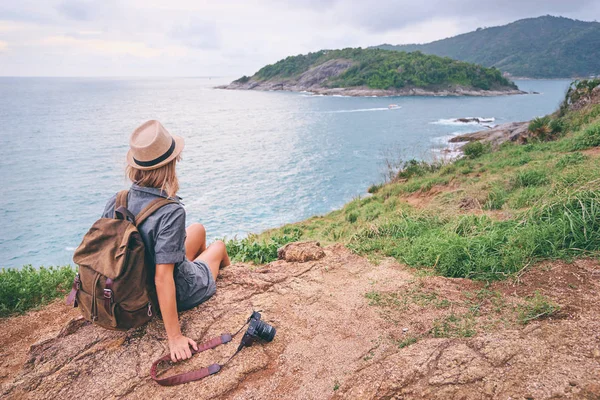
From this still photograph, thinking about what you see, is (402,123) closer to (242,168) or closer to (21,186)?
→ (242,168)

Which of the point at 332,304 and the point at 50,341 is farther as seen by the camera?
the point at 332,304

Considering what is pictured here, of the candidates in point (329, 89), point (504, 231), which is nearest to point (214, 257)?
point (504, 231)

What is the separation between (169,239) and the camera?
2.68 m

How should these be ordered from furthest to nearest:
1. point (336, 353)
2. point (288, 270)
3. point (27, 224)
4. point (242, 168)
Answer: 1. point (242, 168)
2. point (27, 224)
3. point (288, 270)
4. point (336, 353)

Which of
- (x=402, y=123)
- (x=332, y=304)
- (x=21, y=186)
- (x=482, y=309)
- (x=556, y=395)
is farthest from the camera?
(x=402, y=123)

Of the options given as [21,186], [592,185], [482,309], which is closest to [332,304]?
[482,309]

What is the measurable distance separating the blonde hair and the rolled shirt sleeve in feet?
0.60

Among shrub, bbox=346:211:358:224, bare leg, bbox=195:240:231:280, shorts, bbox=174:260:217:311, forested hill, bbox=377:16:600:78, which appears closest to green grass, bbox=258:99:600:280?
bare leg, bbox=195:240:231:280

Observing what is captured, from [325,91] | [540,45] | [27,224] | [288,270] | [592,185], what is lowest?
[27,224]

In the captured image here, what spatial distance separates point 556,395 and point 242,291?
2.72m

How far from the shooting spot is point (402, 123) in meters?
48.8

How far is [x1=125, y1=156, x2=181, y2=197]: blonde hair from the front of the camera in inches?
110

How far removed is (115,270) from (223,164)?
30.2 meters

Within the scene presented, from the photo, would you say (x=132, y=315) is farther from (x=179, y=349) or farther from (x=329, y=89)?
(x=329, y=89)
